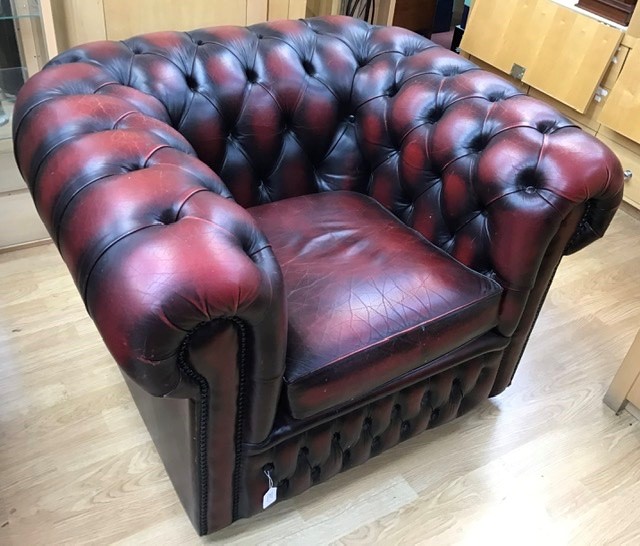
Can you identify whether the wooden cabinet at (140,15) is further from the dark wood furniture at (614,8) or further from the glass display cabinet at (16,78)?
the dark wood furniture at (614,8)

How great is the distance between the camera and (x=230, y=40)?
139 centimetres

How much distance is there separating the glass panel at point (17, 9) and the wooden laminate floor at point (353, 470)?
71cm

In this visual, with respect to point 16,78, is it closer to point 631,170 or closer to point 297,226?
point 297,226

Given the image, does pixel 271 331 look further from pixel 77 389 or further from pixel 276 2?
pixel 276 2

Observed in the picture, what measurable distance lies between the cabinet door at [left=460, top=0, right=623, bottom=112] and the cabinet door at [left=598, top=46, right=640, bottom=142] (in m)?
0.08

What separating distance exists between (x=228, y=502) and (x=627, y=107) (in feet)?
6.41

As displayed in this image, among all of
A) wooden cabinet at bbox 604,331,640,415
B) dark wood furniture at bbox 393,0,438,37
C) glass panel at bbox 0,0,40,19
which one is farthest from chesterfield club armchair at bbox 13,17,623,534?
dark wood furniture at bbox 393,0,438,37

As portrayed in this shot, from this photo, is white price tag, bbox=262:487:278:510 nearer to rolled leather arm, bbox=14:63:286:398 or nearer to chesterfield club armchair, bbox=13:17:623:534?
chesterfield club armchair, bbox=13:17:623:534

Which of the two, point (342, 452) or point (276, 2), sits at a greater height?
point (276, 2)

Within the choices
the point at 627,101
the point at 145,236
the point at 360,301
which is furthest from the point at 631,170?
the point at 145,236

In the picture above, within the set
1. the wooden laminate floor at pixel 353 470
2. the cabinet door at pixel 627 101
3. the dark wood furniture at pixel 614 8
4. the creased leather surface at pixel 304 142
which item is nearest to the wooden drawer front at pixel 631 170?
the cabinet door at pixel 627 101

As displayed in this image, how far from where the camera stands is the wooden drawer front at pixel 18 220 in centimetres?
181

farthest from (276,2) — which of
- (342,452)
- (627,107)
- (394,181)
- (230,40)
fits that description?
(342,452)

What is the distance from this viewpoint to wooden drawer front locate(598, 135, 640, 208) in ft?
7.52
